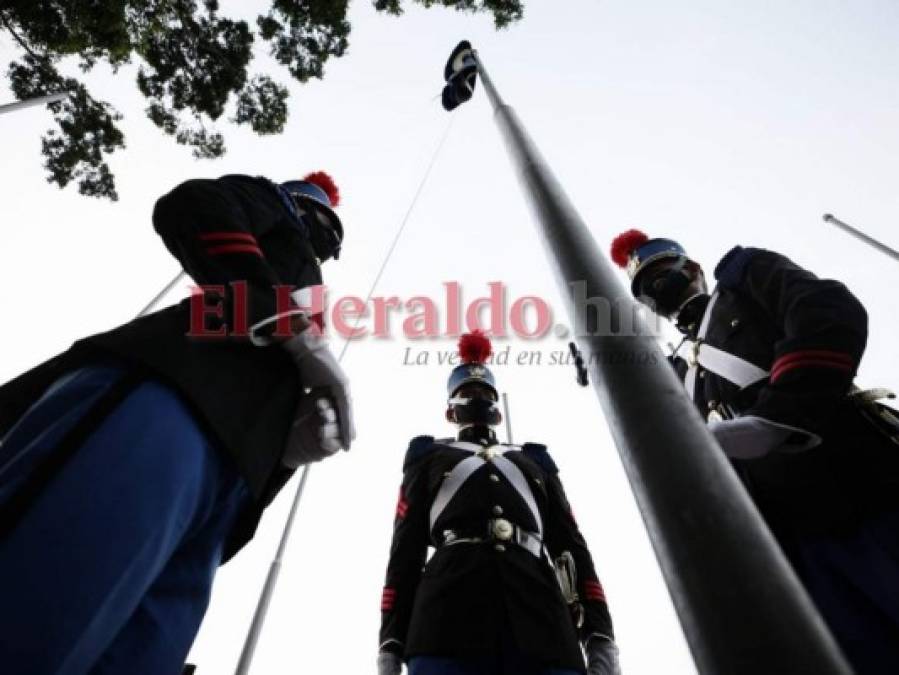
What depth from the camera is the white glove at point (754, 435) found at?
2.01 m

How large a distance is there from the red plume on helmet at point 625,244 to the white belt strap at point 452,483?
8.03ft

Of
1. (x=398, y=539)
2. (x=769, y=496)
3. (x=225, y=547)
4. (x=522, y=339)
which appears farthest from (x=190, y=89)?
(x=769, y=496)

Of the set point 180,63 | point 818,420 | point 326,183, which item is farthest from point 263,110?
point 818,420

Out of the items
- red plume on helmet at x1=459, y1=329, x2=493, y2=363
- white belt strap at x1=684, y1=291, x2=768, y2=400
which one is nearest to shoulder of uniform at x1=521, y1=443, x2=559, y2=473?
red plume on helmet at x1=459, y1=329, x2=493, y2=363

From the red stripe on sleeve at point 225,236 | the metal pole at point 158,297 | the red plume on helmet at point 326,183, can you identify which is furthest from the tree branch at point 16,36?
the red stripe on sleeve at point 225,236

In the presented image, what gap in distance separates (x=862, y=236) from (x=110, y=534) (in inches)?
498

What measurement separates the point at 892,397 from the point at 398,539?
2926 mm

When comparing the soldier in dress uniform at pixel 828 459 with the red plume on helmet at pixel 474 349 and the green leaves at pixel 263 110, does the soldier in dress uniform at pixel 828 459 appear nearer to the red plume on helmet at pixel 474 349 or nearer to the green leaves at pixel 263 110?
the red plume on helmet at pixel 474 349

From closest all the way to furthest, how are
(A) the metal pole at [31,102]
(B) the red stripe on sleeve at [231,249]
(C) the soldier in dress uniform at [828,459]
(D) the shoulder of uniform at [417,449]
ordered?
1. (B) the red stripe on sleeve at [231,249]
2. (C) the soldier in dress uniform at [828,459]
3. (D) the shoulder of uniform at [417,449]
4. (A) the metal pole at [31,102]

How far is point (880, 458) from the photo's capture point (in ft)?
6.84

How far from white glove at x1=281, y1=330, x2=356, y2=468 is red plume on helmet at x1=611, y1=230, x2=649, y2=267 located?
11.8 ft

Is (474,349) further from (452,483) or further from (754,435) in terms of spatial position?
Answer: (754,435)

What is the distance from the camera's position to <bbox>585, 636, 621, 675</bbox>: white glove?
9.75ft

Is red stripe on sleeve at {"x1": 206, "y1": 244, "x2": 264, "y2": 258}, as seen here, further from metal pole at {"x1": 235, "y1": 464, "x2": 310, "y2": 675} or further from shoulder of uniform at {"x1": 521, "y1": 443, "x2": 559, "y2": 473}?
metal pole at {"x1": 235, "y1": 464, "x2": 310, "y2": 675}
